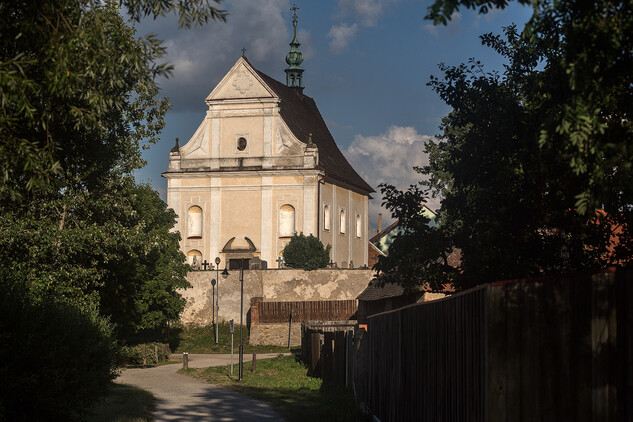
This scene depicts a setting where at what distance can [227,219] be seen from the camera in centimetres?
6209

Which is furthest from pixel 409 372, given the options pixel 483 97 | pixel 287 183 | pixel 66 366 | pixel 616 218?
pixel 287 183

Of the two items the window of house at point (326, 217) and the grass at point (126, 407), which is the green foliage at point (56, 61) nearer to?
the grass at point (126, 407)

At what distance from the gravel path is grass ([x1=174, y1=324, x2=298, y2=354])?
14.3m

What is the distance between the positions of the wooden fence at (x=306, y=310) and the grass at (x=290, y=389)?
13.4 m

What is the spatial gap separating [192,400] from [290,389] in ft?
13.0

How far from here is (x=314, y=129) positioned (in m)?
70.4

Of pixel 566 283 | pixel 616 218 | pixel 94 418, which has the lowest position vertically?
pixel 94 418

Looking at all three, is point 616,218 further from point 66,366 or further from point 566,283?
point 66,366

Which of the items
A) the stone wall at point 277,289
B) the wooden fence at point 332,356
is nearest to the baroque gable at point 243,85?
the stone wall at point 277,289

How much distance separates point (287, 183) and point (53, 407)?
164 ft

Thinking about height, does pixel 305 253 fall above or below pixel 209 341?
above

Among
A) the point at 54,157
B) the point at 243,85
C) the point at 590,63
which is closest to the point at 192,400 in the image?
the point at 54,157

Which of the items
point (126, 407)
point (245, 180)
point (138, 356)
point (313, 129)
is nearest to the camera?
point (126, 407)

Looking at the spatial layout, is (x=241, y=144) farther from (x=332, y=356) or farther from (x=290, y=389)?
(x=290, y=389)
